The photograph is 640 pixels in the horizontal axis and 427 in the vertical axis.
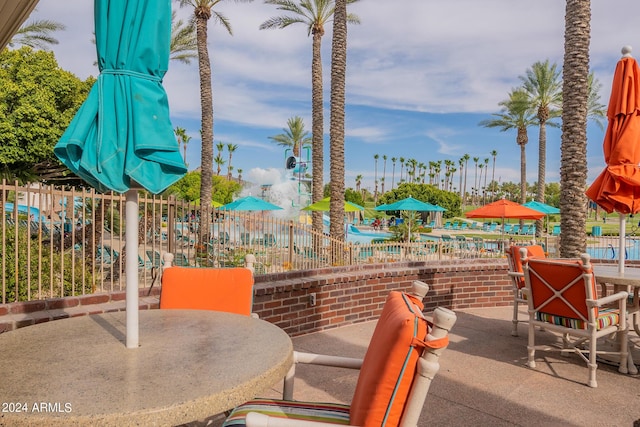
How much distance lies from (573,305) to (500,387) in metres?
1.04

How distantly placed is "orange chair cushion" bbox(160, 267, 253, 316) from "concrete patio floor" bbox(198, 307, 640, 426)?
0.70m

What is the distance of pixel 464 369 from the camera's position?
4109mm

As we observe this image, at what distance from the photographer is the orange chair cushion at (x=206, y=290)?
9.29 ft

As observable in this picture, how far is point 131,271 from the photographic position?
6.20 feet

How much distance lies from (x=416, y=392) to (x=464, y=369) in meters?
3.03

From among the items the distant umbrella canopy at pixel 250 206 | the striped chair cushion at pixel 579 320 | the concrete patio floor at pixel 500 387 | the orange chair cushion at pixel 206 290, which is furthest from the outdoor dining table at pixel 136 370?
the distant umbrella canopy at pixel 250 206

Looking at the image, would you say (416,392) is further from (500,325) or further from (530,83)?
(530,83)

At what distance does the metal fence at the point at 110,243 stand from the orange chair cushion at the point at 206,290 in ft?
3.23

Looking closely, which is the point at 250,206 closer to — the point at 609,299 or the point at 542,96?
the point at 609,299

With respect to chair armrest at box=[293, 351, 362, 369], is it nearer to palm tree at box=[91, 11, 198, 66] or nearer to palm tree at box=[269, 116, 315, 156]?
palm tree at box=[91, 11, 198, 66]

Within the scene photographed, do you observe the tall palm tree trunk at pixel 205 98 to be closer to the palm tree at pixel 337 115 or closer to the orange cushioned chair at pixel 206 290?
the palm tree at pixel 337 115

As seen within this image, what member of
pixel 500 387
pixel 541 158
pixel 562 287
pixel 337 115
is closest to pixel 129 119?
pixel 500 387

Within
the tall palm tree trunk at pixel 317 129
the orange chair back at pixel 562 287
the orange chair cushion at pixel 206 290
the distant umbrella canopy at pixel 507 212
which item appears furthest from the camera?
the tall palm tree trunk at pixel 317 129

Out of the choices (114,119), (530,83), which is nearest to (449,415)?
(114,119)
